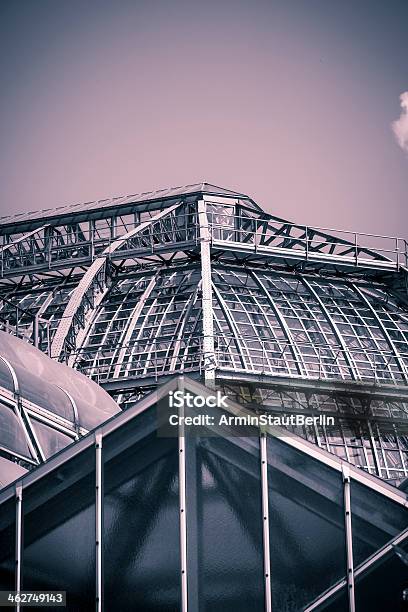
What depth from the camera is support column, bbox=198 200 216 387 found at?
5051 cm

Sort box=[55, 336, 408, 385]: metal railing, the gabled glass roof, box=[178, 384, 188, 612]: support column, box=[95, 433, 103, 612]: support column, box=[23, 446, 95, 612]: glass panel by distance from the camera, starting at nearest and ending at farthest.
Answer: box=[178, 384, 188, 612]: support column
the gabled glass roof
box=[95, 433, 103, 612]: support column
box=[23, 446, 95, 612]: glass panel
box=[55, 336, 408, 385]: metal railing

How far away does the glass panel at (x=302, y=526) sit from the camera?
28453 mm

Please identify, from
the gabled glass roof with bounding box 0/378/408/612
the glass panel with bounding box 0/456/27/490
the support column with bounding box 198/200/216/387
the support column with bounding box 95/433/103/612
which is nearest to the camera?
the gabled glass roof with bounding box 0/378/408/612

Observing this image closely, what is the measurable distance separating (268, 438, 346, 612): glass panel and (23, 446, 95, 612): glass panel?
317 centimetres

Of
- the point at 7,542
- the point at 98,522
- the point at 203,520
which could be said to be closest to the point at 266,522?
the point at 203,520

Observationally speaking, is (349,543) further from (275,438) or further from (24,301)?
(24,301)

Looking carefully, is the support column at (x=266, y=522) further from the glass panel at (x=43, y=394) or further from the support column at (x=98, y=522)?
the glass panel at (x=43, y=394)

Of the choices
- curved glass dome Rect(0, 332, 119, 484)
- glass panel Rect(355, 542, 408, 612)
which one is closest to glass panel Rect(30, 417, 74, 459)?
curved glass dome Rect(0, 332, 119, 484)

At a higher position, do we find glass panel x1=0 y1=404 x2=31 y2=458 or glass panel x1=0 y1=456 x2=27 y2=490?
glass panel x1=0 y1=404 x2=31 y2=458

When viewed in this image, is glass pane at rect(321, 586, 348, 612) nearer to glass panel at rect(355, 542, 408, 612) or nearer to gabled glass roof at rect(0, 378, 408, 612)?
gabled glass roof at rect(0, 378, 408, 612)

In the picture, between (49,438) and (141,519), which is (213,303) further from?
(141,519)

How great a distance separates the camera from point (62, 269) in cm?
5906

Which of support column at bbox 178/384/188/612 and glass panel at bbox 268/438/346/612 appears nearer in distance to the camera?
support column at bbox 178/384/188/612

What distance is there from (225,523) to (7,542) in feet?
12.8
